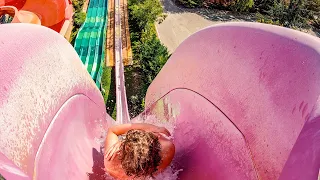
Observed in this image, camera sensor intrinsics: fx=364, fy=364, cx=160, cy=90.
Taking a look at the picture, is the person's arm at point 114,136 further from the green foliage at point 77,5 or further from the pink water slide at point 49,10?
the green foliage at point 77,5

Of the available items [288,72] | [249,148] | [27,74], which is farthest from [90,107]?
[288,72]

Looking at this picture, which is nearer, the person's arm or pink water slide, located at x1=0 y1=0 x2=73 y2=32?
the person's arm

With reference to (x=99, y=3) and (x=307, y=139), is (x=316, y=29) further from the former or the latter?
(x=307, y=139)

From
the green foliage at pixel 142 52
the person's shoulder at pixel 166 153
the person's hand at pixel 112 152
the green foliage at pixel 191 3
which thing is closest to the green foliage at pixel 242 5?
the green foliage at pixel 191 3

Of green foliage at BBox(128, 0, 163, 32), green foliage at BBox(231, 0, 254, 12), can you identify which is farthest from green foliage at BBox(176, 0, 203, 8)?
green foliage at BBox(128, 0, 163, 32)

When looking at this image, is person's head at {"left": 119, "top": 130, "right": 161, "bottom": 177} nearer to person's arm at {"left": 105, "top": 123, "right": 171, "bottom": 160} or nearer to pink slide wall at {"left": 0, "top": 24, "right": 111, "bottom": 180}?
person's arm at {"left": 105, "top": 123, "right": 171, "bottom": 160}
